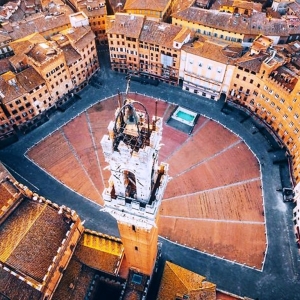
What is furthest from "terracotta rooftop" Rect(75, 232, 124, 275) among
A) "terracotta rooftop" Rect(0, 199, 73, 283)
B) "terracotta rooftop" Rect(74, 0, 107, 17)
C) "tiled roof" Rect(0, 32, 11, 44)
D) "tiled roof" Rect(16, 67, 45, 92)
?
"terracotta rooftop" Rect(74, 0, 107, 17)

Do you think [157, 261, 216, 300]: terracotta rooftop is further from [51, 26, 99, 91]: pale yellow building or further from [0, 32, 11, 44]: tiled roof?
[0, 32, 11, 44]: tiled roof

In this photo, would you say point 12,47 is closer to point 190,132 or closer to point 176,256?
point 190,132

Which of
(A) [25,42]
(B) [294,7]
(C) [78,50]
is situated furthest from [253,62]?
(A) [25,42]

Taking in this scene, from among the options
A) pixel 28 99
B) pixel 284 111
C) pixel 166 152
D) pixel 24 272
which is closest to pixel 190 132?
pixel 166 152

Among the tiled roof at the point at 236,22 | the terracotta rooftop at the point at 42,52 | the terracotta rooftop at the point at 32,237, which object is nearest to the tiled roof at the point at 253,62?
the tiled roof at the point at 236,22

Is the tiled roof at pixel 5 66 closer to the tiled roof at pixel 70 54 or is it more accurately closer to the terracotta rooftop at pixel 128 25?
the tiled roof at pixel 70 54

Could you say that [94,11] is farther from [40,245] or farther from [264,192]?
[40,245]
